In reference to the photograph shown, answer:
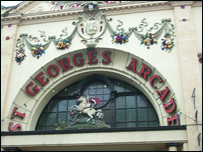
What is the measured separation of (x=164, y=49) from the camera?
51.2 feet

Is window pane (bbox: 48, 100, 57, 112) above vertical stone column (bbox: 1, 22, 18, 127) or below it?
below

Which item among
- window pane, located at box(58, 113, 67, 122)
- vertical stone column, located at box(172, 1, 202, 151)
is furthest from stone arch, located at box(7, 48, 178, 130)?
vertical stone column, located at box(172, 1, 202, 151)

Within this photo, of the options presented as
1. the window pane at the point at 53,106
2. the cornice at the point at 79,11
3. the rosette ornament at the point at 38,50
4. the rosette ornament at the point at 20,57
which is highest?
the cornice at the point at 79,11

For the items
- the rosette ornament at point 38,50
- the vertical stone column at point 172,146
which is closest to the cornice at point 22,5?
the rosette ornament at point 38,50

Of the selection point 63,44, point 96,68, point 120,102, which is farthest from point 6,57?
point 120,102

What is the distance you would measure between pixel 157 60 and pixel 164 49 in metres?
0.72

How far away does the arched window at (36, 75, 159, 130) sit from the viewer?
15828 millimetres

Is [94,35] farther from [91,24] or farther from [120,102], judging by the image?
[120,102]

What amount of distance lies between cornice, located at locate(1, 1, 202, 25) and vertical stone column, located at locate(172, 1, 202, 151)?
0.64 meters

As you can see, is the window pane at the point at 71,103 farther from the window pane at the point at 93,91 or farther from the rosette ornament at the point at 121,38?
the rosette ornament at the point at 121,38

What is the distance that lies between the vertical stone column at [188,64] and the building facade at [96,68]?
0.05m

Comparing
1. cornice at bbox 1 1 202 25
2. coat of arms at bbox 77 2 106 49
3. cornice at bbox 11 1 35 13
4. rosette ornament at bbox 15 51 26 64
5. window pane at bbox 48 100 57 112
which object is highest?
cornice at bbox 11 1 35 13

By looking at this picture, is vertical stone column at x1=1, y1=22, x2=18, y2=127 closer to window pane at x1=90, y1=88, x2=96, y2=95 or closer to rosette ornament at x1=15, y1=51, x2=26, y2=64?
rosette ornament at x1=15, y1=51, x2=26, y2=64

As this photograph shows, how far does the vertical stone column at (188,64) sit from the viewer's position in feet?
43.0
